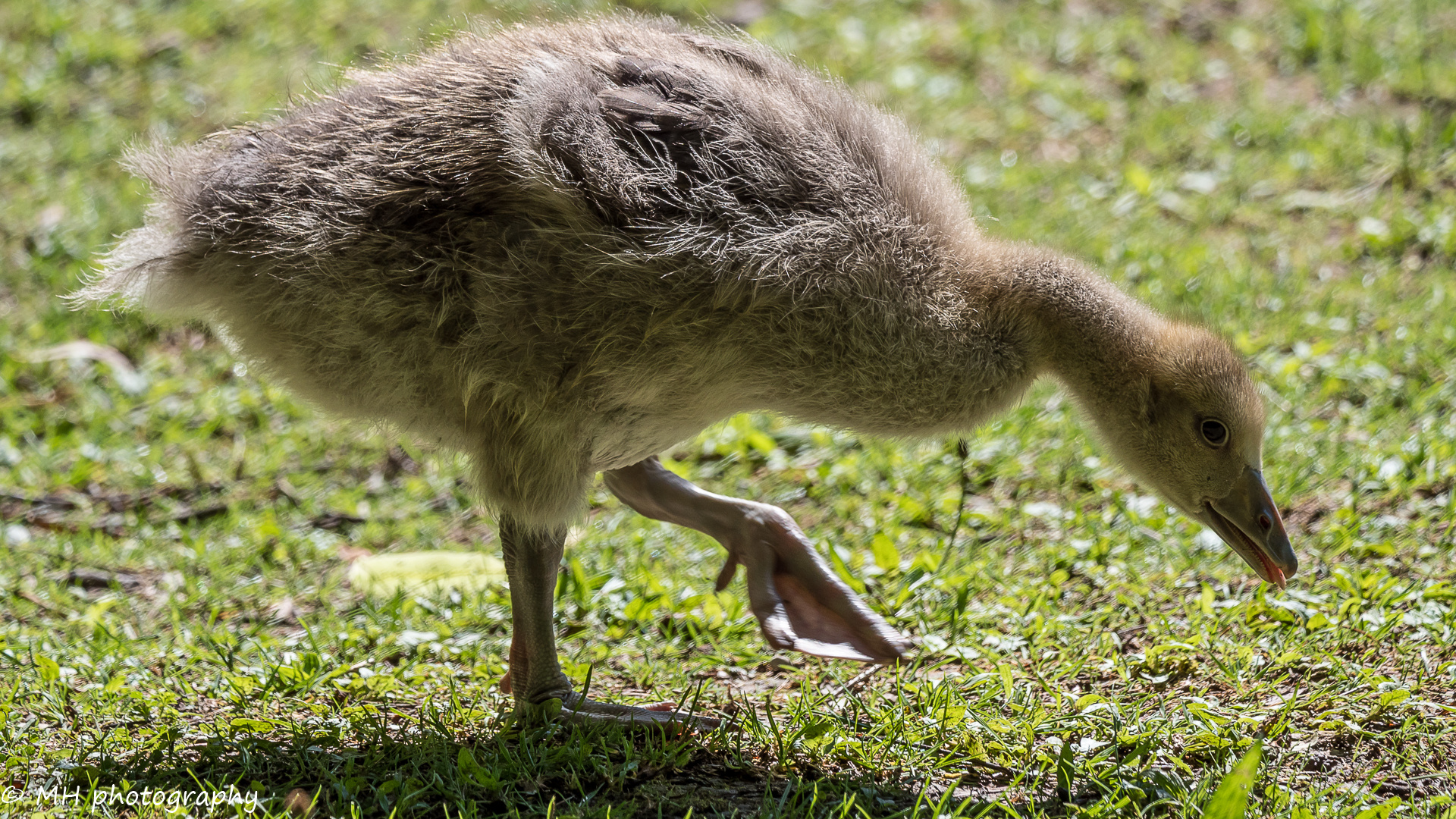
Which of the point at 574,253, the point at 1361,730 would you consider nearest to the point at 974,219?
the point at 574,253

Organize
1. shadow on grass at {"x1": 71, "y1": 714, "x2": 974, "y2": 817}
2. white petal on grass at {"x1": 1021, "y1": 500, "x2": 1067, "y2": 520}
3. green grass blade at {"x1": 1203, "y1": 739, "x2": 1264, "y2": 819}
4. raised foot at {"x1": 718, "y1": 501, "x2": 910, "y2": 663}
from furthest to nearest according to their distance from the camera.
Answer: white petal on grass at {"x1": 1021, "y1": 500, "x2": 1067, "y2": 520}
raised foot at {"x1": 718, "y1": 501, "x2": 910, "y2": 663}
shadow on grass at {"x1": 71, "y1": 714, "x2": 974, "y2": 817}
green grass blade at {"x1": 1203, "y1": 739, "x2": 1264, "y2": 819}

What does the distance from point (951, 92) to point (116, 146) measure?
5.09 m

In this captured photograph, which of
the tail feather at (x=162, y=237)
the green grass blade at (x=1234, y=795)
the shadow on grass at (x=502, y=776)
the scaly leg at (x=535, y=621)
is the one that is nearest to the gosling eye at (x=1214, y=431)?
the green grass blade at (x=1234, y=795)

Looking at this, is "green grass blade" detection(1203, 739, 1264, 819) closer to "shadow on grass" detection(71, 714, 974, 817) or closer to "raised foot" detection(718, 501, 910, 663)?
"shadow on grass" detection(71, 714, 974, 817)

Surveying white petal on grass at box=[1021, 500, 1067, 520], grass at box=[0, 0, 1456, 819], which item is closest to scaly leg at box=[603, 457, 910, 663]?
grass at box=[0, 0, 1456, 819]

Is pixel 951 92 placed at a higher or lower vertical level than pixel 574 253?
higher

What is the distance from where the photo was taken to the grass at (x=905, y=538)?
3.54 meters

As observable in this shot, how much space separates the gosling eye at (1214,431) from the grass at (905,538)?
58 cm

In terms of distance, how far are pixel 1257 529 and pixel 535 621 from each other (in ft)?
7.00

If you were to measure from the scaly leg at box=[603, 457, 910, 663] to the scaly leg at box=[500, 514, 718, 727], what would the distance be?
46 cm

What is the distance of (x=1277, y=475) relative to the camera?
4980 mm

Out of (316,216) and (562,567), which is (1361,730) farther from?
(316,216)

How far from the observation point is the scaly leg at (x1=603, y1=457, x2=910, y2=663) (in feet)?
12.9

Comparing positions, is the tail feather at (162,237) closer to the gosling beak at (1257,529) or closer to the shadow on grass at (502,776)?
the shadow on grass at (502,776)
